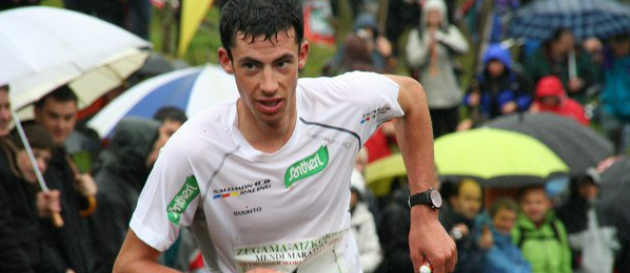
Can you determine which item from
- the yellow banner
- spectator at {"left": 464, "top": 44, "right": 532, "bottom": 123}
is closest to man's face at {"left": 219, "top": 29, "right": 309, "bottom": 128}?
the yellow banner

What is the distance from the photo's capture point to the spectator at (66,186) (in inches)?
→ 350

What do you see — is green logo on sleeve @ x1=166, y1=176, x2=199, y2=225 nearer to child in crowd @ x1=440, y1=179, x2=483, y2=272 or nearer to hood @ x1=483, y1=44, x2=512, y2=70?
child in crowd @ x1=440, y1=179, x2=483, y2=272

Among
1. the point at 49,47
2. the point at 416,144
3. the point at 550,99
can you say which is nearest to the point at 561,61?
the point at 550,99

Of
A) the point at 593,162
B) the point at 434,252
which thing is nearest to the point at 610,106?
the point at 593,162

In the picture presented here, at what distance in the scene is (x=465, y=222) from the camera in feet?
35.3

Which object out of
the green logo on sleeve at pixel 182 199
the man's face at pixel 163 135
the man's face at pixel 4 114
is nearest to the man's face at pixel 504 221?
the man's face at pixel 163 135

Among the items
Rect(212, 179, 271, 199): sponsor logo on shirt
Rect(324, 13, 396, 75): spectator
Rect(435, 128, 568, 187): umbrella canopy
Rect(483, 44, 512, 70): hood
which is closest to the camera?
Rect(212, 179, 271, 199): sponsor logo on shirt

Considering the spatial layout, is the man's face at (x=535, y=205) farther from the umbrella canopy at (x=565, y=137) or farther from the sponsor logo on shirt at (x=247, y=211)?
the sponsor logo on shirt at (x=247, y=211)

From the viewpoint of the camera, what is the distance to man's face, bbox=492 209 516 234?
11062 millimetres

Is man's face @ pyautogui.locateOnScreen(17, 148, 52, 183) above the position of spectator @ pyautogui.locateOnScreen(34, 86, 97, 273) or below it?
above

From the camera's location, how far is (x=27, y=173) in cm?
877

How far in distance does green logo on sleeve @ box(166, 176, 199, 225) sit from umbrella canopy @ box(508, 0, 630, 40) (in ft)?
39.8

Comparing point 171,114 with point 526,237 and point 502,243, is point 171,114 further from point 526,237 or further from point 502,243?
point 526,237

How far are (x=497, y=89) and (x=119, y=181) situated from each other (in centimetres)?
680
